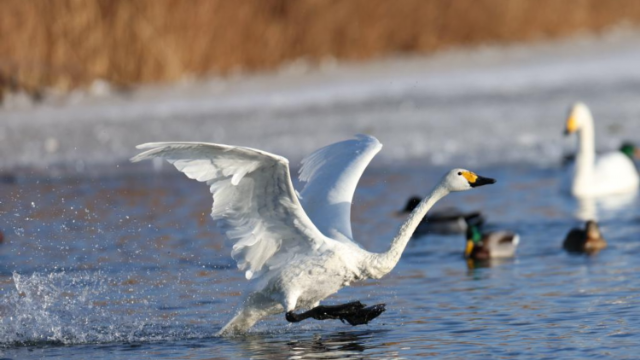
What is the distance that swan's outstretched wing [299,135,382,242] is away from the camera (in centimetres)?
699

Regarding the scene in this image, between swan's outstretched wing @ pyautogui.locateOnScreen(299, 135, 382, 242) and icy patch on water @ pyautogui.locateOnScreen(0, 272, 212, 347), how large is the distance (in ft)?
3.35

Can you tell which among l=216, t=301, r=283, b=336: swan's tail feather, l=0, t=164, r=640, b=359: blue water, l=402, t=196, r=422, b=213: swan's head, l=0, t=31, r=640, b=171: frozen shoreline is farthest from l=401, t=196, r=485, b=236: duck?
l=216, t=301, r=283, b=336: swan's tail feather

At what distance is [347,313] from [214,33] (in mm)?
11527

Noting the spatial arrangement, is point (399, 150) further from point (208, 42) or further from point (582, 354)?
point (582, 354)

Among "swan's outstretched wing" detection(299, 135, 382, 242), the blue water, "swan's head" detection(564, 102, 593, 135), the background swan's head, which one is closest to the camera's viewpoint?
the blue water

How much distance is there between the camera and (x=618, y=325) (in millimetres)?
6059

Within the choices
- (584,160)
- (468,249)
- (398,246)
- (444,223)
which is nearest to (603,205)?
(584,160)

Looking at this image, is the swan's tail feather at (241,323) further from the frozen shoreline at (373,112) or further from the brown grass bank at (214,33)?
the brown grass bank at (214,33)

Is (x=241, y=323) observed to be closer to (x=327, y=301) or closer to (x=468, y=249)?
(x=327, y=301)

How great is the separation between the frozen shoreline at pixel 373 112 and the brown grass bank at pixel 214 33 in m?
0.36

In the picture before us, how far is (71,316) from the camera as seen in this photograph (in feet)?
23.3

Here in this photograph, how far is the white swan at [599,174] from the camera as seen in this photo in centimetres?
1129

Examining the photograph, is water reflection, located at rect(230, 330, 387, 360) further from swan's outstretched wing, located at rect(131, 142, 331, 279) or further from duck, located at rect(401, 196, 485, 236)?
duck, located at rect(401, 196, 485, 236)

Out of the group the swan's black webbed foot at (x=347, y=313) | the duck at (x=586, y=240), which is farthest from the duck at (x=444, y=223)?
the swan's black webbed foot at (x=347, y=313)
